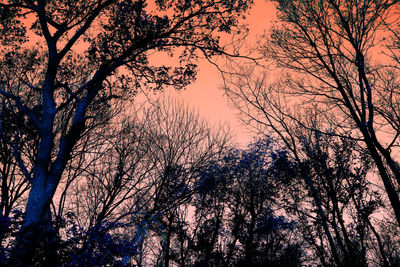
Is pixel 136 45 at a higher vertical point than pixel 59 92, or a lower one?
lower

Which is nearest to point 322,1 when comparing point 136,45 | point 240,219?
point 136,45

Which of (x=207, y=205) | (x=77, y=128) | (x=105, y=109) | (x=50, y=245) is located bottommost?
(x=50, y=245)

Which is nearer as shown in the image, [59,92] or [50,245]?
[50,245]

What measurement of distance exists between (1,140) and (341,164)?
67.5 ft

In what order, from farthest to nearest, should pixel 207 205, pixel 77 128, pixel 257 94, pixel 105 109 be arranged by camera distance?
1. pixel 207 205
2. pixel 257 94
3. pixel 105 109
4. pixel 77 128

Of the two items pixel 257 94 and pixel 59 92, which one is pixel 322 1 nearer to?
pixel 257 94

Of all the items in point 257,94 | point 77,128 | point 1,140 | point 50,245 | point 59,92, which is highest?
point 257,94

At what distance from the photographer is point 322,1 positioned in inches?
318

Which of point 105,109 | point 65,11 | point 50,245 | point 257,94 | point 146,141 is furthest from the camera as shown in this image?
point 257,94

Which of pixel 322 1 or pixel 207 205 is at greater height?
pixel 322 1

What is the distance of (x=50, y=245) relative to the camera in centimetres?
500

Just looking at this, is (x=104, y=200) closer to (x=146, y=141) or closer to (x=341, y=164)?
(x=146, y=141)

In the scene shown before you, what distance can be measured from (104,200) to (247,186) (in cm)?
1229

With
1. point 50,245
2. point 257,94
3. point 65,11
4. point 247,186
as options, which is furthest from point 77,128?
point 247,186
